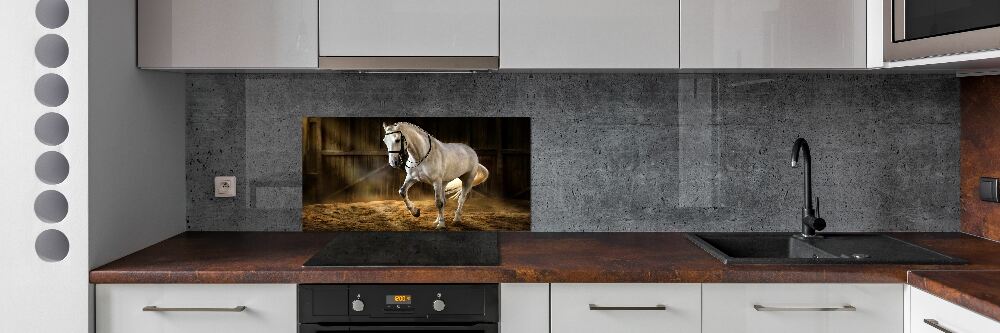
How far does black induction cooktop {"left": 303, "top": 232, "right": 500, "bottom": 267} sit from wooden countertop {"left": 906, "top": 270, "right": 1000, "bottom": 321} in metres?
1.03

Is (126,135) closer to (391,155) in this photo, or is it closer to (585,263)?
(391,155)

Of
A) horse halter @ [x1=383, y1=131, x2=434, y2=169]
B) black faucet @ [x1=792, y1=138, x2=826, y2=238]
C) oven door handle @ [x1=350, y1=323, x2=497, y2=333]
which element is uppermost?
horse halter @ [x1=383, y1=131, x2=434, y2=169]

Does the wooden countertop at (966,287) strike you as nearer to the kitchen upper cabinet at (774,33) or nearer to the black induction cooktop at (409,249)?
the kitchen upper cabinet at (774,33)

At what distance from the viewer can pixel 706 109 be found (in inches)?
99.5

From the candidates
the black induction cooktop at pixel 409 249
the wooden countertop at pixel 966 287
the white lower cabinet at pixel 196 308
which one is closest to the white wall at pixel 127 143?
the white lower cabinet at pixel 196 308

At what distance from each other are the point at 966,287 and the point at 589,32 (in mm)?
1139

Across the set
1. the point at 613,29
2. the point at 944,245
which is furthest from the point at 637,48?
the point at 944,245

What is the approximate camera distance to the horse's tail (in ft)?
8.30

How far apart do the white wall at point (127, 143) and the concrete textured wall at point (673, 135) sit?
0.13 metres

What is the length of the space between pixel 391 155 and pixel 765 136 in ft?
4.17

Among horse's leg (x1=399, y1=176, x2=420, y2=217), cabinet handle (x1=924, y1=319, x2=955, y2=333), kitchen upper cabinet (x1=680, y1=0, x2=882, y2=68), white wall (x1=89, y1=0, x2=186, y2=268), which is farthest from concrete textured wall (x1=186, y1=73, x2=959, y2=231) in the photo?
cabinet handle (x1=924, y1=319, x2=955, y2=333)

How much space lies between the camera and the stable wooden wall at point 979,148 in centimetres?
232
